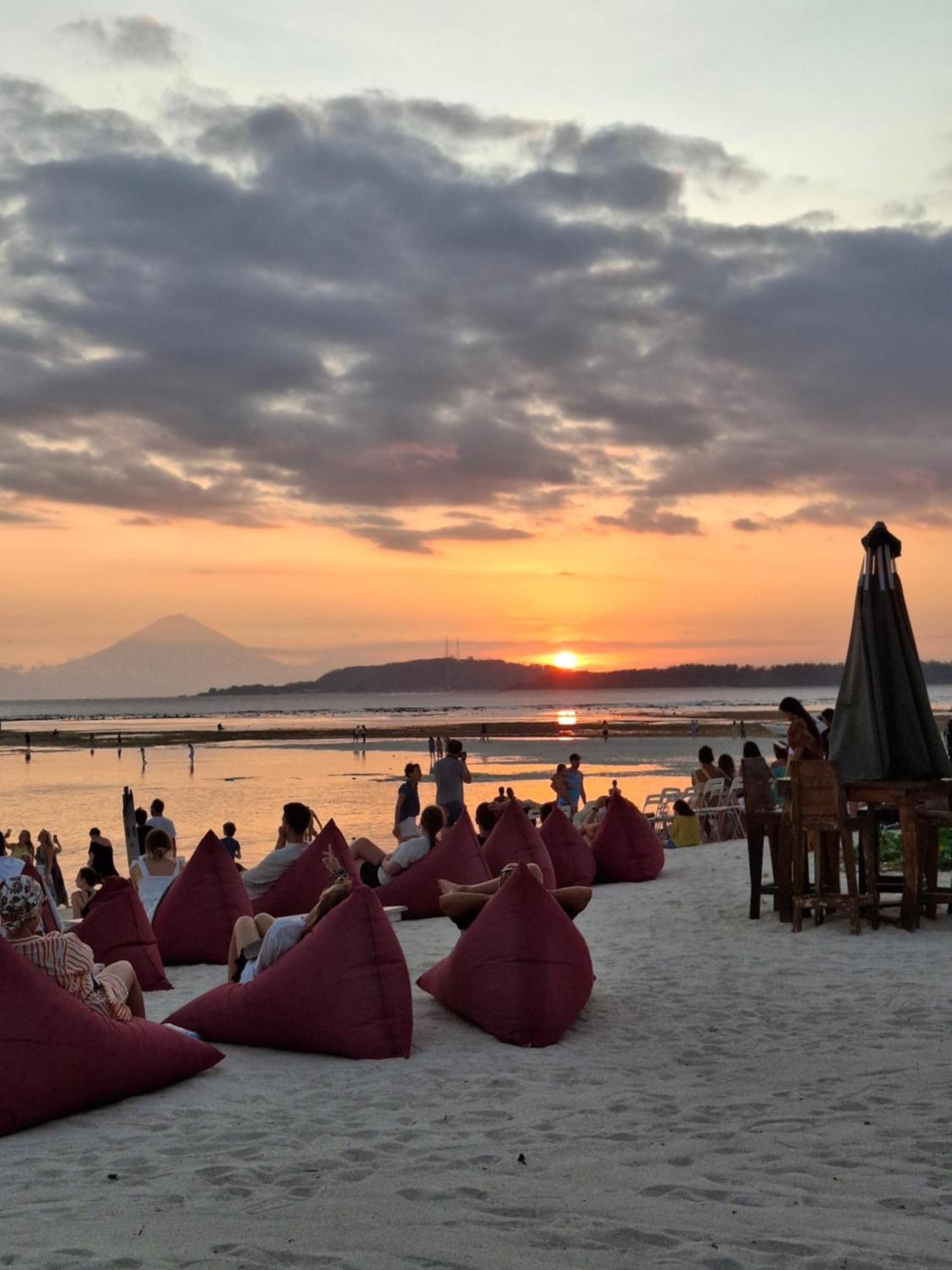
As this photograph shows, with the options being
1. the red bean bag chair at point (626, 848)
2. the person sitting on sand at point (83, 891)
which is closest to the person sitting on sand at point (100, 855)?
the person sitting on sand at point (83, 891)

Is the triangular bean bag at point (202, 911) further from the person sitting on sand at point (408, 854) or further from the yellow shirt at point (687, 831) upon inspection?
the yellow shirt at point (687, 831)

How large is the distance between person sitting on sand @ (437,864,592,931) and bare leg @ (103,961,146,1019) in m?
1.91

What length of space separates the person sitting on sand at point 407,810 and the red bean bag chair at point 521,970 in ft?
20.3

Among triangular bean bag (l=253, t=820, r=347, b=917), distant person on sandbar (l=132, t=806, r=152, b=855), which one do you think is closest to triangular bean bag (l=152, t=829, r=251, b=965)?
triangular bean bag (l=253, t=820, r=347, b=917)

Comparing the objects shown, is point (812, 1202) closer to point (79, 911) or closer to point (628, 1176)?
point (628, 1176)

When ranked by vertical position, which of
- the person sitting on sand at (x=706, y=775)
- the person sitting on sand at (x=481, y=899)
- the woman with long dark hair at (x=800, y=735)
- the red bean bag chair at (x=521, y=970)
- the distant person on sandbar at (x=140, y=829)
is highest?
the woman with long dark hair at (x=800, y=735)

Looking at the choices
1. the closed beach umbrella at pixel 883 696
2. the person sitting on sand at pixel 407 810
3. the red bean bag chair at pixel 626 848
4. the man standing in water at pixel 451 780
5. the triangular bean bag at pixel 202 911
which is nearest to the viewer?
the closed beach umbrella at pixel 883 696

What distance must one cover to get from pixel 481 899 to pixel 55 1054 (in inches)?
113

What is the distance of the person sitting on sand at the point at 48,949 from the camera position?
5.12 meters

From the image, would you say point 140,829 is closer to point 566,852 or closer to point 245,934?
point 566,852

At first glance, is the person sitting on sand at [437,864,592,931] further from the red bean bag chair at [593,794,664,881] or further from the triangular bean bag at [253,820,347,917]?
the red bean bag chair at [593,794,664,881]

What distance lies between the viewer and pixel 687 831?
1594 centimetres

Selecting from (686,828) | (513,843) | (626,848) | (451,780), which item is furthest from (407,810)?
(686,828)

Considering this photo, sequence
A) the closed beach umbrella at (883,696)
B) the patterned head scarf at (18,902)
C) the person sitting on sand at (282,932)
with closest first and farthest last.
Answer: the patterned head scarf at (18,902) < the person sitting on sand at (282,932) < the closed beach umbrella at (883,696)
